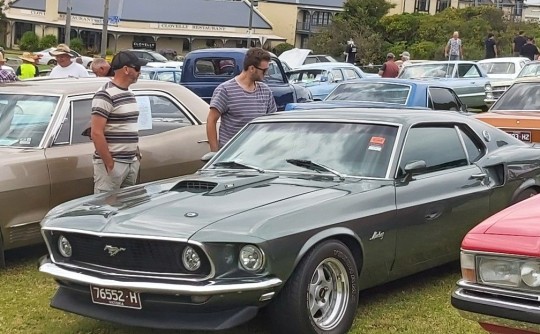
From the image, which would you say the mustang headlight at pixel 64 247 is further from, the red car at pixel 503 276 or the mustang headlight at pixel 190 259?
the red car at pixel 503 276

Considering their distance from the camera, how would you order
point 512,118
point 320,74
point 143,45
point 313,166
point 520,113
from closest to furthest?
1. point 313,166
2. point 512,118
3. point 520,113
4. point 320,74
5. point 143,45

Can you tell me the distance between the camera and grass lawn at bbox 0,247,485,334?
5324mm

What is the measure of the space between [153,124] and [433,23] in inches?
1806

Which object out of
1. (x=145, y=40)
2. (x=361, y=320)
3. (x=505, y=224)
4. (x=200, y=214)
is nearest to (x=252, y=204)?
(x=200, y=214)

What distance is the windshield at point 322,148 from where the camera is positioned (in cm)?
576

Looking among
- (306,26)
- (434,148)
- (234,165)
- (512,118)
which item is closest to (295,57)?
(512,118)

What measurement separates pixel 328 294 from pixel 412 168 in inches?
44.7

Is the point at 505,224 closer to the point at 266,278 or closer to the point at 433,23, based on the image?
the point at 266,278

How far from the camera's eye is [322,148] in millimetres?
5902

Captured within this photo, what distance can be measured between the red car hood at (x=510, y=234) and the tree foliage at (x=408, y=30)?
136 ft

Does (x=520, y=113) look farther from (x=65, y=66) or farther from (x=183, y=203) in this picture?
(x=183, y=203)


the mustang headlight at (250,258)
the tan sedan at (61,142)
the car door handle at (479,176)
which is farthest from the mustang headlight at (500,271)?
the tan sedan at (61,142)

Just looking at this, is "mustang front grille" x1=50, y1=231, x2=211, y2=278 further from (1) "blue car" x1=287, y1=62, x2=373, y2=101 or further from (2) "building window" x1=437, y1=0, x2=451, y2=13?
(2) "building window" x1=437, y1=0, x2=451, y2=13

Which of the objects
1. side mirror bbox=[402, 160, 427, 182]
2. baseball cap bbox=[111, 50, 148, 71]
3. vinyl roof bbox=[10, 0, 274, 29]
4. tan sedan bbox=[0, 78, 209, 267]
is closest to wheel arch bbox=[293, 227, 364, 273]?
side mirror bbox=[402, 160, 427, 182]
